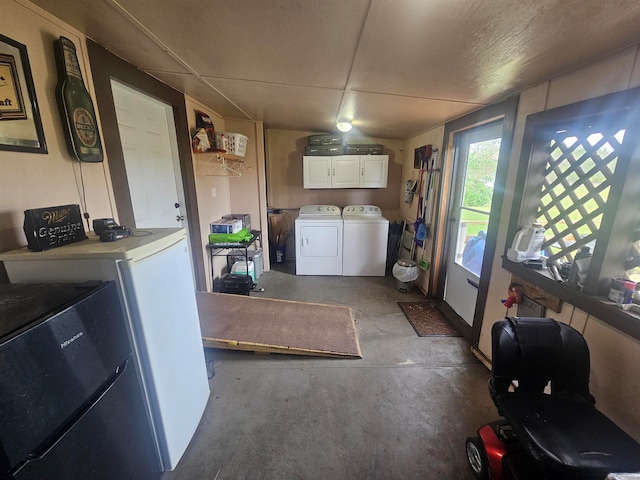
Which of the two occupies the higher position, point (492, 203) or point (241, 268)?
point (492, 203)

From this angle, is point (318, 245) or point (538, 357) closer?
point (538, 357)

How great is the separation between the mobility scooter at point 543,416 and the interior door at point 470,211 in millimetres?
1227

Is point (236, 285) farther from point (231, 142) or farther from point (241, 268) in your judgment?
point (231, 142)

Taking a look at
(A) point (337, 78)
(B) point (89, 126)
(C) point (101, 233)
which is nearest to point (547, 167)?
(A) point (337, 78)

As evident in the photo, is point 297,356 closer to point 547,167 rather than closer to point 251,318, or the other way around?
point 251,318

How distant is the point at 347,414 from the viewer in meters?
1.63

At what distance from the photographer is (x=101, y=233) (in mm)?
1167

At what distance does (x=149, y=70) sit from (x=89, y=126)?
2.38 ft

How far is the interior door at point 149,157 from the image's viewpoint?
1911mm

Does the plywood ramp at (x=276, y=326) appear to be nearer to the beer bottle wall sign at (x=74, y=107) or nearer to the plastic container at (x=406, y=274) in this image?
the plastic container at (x=406, y=274)

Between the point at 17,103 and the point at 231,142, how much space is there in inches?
77.4

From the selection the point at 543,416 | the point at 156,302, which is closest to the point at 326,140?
the point at 156,302

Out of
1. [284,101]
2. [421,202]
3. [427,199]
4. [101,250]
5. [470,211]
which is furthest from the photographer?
[421,202]

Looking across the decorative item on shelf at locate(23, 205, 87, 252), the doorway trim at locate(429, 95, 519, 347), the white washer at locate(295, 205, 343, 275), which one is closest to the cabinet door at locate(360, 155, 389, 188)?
the white washer at locate(295, 205, 343, 275)
